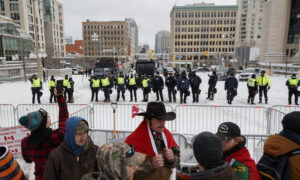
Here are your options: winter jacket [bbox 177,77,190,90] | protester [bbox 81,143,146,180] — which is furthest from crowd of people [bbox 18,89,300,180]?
winter jacket [bbox 177,77,190,90]

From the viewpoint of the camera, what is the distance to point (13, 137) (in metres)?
5.26

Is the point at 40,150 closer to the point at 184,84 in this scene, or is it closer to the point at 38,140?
the point at 38,140

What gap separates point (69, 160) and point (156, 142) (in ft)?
3.62

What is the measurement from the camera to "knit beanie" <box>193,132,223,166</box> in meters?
1.66

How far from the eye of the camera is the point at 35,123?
2.47m

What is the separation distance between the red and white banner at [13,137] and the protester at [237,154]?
5277 millimetres

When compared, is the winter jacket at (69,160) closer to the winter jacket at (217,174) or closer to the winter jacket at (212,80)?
the winter jacket at (217,174)

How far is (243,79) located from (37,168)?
2652 centimetres

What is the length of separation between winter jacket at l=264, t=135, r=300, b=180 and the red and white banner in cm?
575

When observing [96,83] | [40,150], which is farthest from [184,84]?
[40,150]

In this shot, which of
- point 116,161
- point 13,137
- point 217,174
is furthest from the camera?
point 13,137

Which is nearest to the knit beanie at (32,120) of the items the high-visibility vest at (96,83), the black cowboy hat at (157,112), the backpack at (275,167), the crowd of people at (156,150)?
the crowd of people at (156,150)

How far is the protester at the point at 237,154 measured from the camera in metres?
2.25

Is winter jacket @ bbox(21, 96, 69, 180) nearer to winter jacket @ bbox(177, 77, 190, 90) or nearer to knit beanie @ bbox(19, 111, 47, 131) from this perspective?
knit beanie @ bbox(19, 111, 47, 131)
